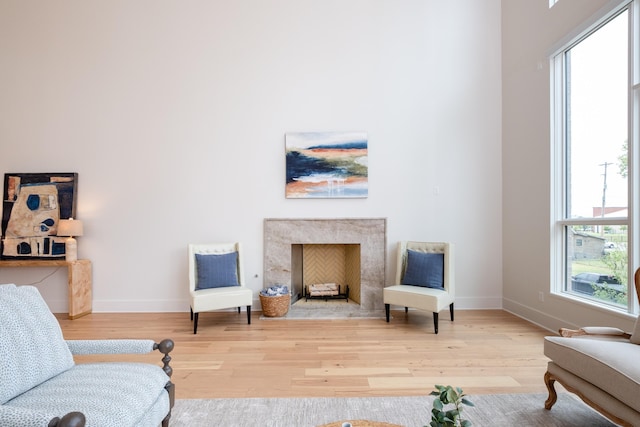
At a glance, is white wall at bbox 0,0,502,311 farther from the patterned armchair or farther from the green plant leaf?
the green plant leaf

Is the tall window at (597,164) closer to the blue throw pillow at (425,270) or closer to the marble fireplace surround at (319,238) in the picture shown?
the blue throw pillow at (425,270)

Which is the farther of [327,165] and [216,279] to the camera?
[327,165]

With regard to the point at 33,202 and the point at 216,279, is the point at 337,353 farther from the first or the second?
the point at 33,202

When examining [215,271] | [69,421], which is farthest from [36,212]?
[69,421]

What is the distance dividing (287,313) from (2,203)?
4.04 m

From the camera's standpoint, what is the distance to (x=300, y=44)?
4.71 metres

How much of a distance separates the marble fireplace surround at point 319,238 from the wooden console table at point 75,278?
230 centimetres

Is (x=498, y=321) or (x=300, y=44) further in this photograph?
(x=300, y=44)

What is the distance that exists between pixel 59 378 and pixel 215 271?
263cm

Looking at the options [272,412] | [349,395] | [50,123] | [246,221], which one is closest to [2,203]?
[50,123]

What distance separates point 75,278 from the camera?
14.2ft

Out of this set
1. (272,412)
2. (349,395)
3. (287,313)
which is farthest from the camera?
(287,313)

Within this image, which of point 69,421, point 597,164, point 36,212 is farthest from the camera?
point 36,212

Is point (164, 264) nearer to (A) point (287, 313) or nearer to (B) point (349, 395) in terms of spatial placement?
(A) point (287, 313)
